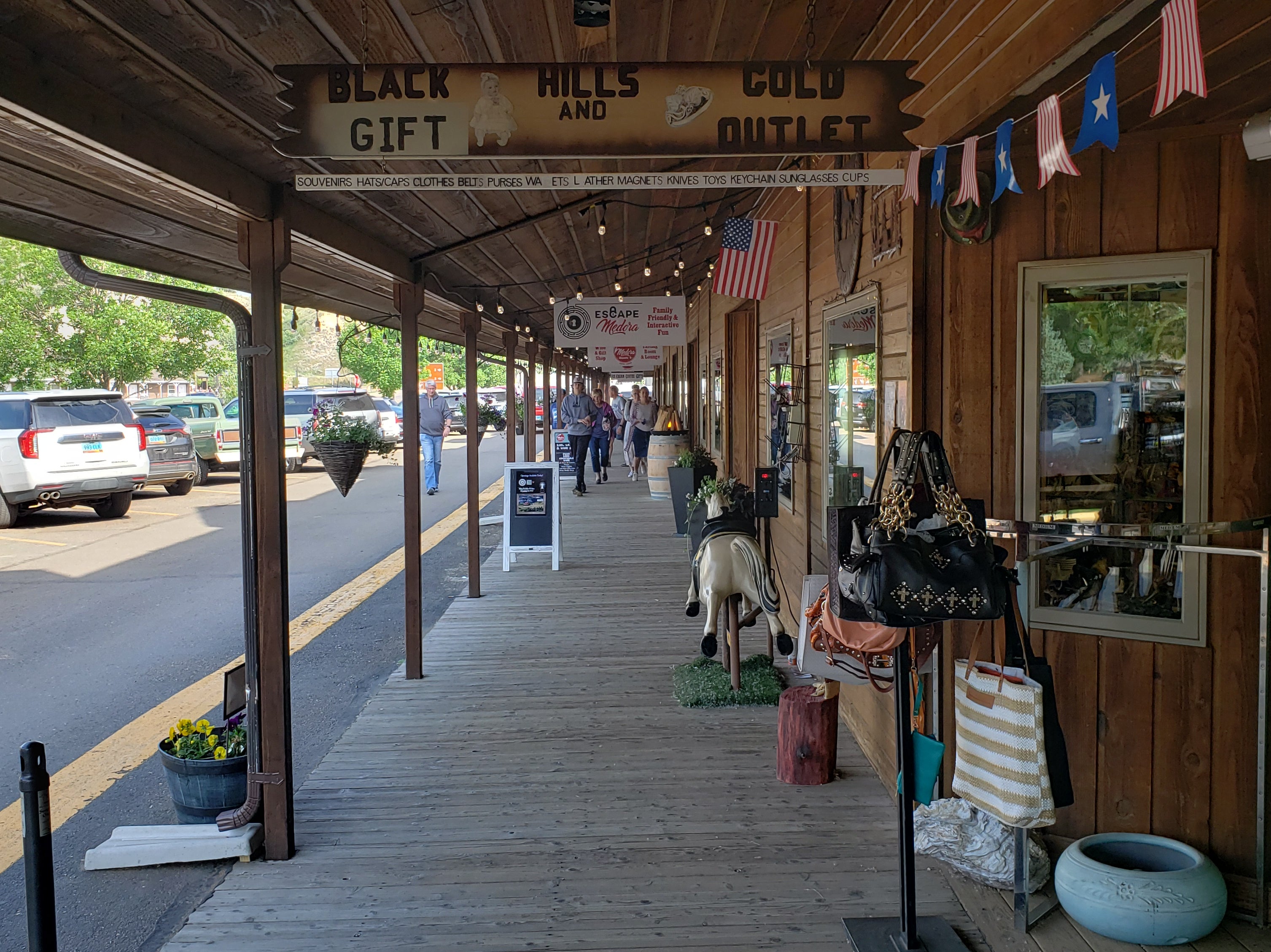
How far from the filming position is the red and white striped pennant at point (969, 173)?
3.30 metres

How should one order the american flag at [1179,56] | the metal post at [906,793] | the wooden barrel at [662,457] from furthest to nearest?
1. the wooden barrel at [662,457]
2. the metal post at [906,793]
3. the american flag at [1179,56]

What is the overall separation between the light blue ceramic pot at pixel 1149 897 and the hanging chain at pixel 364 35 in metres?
3.40

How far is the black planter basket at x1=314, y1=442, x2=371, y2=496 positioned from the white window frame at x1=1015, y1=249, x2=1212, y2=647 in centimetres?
377

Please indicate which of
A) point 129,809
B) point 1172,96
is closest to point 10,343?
point 129,809

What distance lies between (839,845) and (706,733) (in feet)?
4.51

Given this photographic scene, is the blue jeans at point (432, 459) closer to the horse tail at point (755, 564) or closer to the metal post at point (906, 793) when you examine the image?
the horse tail at point (755, 564)

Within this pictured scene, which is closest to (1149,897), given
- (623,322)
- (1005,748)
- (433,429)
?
(1005,748)

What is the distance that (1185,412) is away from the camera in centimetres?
346

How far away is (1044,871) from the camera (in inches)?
139

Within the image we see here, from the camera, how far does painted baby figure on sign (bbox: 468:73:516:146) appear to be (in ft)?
9.45

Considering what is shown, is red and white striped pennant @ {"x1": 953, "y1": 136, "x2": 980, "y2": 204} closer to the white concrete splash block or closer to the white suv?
the white concrete splash block

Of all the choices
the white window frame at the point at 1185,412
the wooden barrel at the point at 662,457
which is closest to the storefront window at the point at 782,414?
the white window frame at the point at 1185,412

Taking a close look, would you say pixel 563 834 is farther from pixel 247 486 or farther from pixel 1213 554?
pixel 1213 554

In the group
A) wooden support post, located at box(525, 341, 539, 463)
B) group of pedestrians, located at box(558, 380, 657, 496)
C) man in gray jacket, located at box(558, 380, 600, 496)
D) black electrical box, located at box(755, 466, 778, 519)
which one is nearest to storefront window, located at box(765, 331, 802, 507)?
black electrical box, located at box(755, 466, 778, 519)
